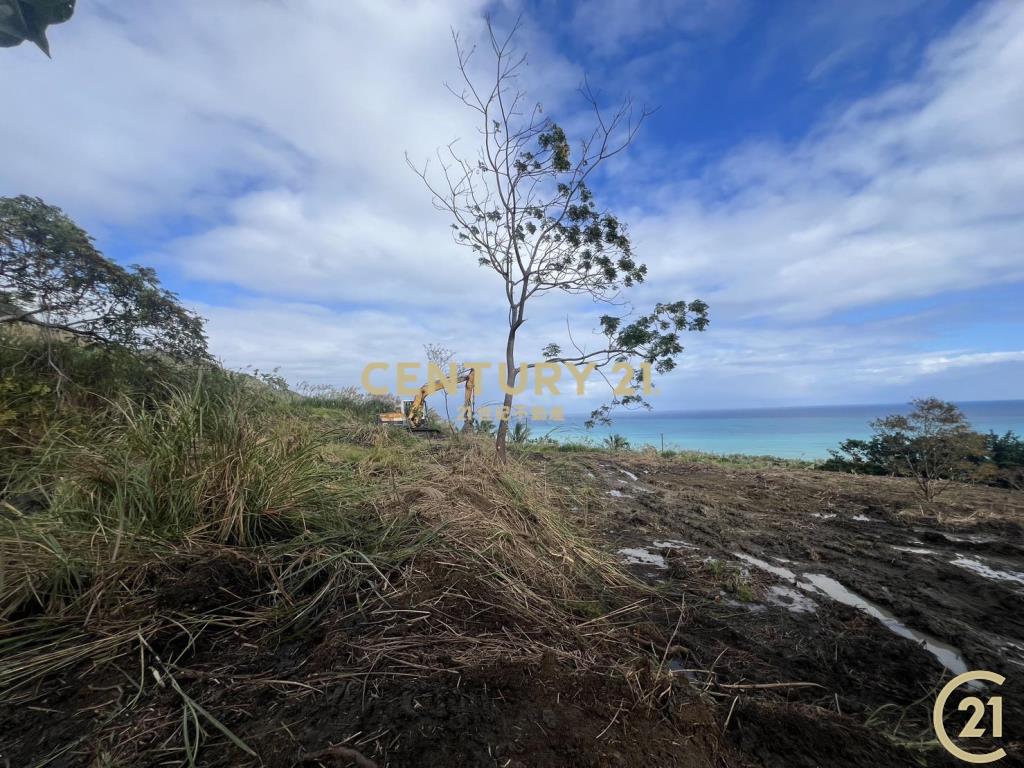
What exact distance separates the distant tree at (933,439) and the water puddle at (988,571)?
248 centimetres

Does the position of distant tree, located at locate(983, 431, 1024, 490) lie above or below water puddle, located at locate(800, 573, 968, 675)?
above

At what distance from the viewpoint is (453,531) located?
87.6 inches

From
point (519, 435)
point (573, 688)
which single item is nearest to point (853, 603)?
point (573, 688)

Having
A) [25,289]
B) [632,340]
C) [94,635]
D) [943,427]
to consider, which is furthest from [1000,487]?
[25,289]

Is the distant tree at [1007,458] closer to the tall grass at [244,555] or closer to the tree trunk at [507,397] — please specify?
the tree trunk at [507,397]

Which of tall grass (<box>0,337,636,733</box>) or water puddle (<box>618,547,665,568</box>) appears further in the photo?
water puddle (<box>618,547,665,568</box>)

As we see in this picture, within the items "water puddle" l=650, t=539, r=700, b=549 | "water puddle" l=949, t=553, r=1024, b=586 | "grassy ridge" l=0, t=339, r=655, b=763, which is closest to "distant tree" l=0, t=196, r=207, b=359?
"grassy ridge" l=0, t=339, r=655, b=763

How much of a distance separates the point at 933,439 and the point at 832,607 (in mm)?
4632

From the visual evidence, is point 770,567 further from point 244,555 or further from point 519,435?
point 519,435

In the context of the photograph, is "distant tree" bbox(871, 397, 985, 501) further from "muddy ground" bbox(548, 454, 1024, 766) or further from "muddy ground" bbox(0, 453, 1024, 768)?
"muddy ground" bbox(0, 453, 1024, 768)

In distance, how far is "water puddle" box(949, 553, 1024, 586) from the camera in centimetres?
284

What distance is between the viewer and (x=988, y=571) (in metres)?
2.99

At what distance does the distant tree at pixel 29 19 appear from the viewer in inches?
44.7

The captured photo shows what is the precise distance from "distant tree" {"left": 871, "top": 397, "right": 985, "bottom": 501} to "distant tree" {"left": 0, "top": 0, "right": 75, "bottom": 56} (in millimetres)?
7752
